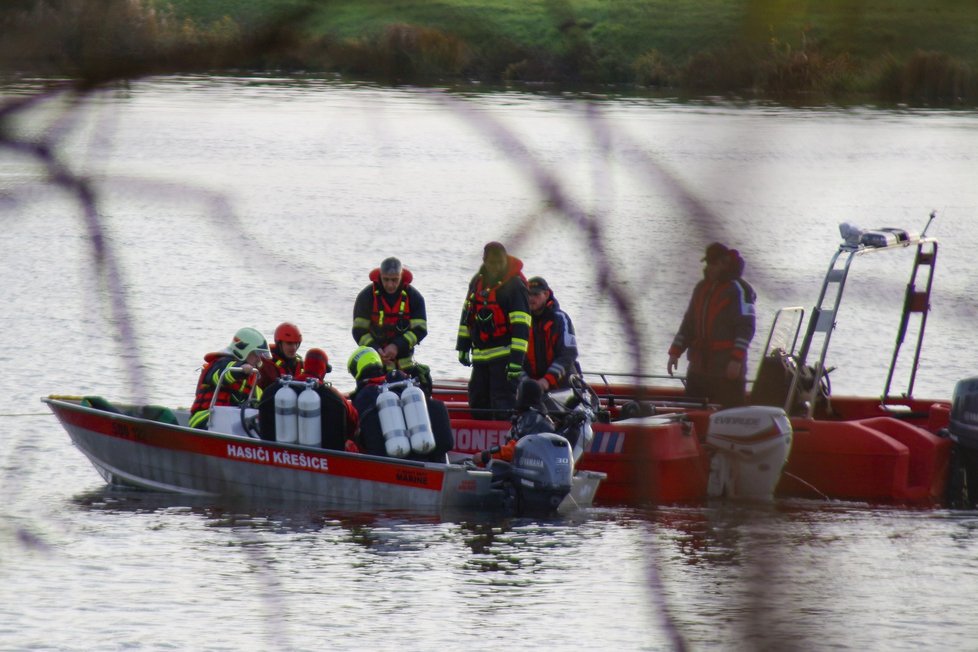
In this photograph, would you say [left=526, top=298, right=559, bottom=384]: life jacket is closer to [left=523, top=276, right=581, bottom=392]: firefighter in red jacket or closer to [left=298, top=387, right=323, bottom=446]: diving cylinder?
[left=523, top=276, right=581, bottom=392]: firefighter in red jacket

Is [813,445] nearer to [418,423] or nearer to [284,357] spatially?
[418,423]

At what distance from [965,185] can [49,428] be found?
11455mm

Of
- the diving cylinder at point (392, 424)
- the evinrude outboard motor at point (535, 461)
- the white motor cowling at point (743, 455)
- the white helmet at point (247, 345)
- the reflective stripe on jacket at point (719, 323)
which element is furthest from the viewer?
the white helmet at point (247, 345)

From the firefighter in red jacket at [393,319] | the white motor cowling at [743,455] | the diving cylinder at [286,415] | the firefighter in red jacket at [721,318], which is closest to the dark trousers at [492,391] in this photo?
the firefighter in red jacket at [393,319]

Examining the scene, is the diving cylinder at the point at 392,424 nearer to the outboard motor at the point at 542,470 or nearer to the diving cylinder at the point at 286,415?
the diving cylinder at the point at 286,415

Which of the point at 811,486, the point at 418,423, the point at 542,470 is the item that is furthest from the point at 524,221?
the point at 811,486

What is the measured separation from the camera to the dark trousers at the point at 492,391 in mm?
9945

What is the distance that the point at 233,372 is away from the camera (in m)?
9.84

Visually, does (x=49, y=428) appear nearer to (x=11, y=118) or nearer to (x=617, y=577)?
(x=617, y=577)

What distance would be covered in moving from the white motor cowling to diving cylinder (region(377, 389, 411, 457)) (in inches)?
72.5

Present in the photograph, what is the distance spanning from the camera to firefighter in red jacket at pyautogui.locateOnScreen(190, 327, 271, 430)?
9.78m

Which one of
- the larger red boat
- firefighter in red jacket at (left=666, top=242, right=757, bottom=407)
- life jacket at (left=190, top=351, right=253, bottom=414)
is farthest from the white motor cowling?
firefighter in red jacket at (left=666, top=242, right=757, bottom=407)

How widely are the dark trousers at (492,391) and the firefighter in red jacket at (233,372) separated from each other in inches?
55.3

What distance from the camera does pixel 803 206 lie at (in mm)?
2059
